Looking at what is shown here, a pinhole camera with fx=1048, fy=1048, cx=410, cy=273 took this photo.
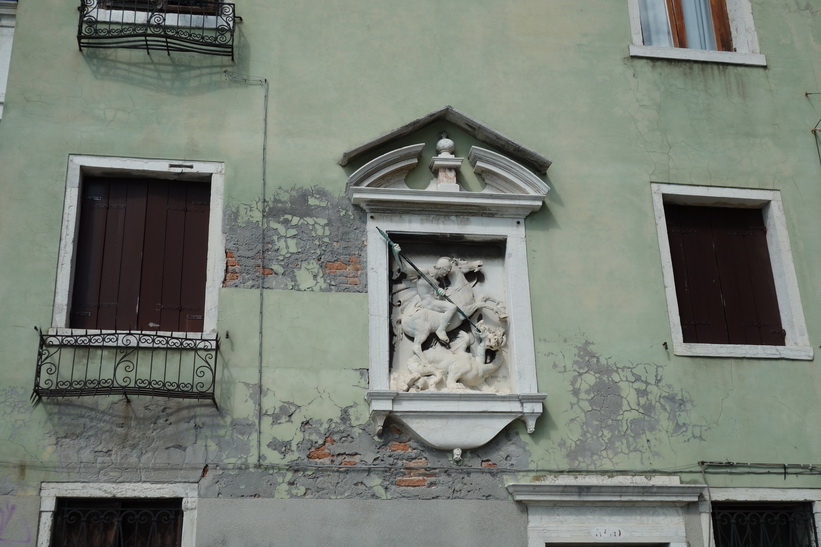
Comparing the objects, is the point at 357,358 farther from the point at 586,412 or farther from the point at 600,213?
the point at 600,213

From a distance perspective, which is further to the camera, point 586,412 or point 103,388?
point 586,412

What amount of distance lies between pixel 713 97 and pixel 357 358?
4.37m

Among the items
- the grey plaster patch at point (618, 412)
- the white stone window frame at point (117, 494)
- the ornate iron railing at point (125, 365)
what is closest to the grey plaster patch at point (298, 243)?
the ornate iron railing at point (125, 365)

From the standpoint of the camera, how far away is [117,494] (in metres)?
7.88

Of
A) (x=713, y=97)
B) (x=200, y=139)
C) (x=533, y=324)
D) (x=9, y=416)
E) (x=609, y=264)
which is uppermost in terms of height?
(x=713, y=97)

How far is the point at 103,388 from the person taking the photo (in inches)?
315

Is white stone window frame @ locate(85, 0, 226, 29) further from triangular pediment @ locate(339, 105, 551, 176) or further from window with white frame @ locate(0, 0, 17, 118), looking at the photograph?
triangular pediment @ locate(339, 105, 551, 176)

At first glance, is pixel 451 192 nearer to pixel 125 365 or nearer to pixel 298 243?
pixel 298 243

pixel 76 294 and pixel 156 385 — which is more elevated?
pixel 76 294

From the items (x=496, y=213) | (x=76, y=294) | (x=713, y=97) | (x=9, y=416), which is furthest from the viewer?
(x=713, y=97)

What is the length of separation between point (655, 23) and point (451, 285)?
3653 millimetres

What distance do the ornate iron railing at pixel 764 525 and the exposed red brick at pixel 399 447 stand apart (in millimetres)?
2628

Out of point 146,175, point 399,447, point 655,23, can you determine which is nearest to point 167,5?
point 146,175

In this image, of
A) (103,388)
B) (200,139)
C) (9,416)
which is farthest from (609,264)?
(9,416)
